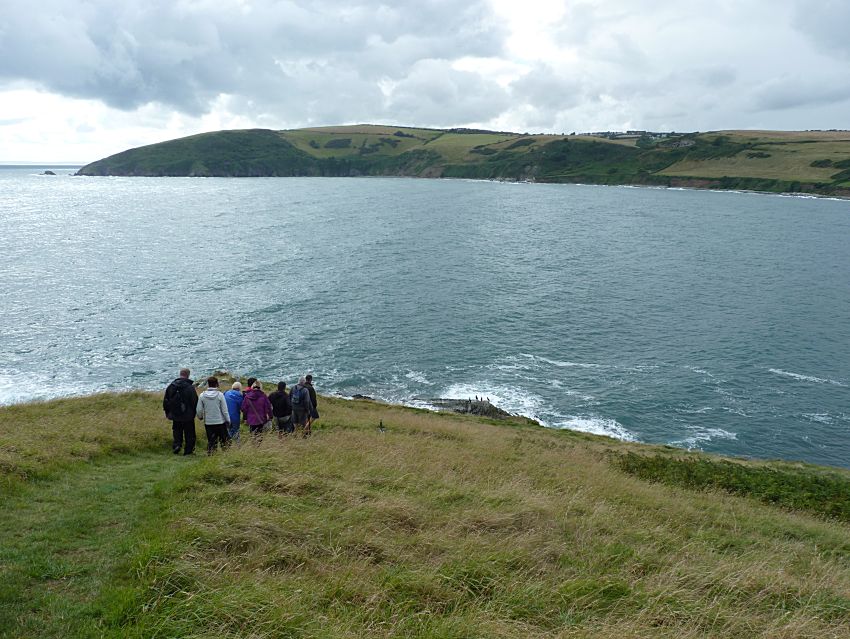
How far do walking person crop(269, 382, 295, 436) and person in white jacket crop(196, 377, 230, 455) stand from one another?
1722 millimetres

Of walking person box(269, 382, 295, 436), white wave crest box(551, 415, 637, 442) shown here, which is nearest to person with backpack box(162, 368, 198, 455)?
walking person box(269, 382, 295, 436)

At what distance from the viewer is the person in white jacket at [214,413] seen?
50.7ft

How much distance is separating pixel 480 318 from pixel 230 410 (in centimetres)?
4022

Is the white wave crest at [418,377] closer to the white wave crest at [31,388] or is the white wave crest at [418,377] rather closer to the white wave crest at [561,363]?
the white wave crest at [561,363]

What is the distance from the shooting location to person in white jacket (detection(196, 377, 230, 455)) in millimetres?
15461

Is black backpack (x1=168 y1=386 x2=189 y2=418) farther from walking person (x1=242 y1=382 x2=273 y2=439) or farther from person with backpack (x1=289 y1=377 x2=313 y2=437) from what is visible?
person with backpack (x1=289 y1=377 x2=313 y2=437)

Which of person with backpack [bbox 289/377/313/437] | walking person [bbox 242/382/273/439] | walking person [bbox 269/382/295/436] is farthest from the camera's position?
person with backpack [bbox 289/377/313/437]

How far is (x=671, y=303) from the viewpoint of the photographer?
61281 mm

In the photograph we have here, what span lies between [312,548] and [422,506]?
112 inches

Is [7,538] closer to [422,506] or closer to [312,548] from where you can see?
[312,548]

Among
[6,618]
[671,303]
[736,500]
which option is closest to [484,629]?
[6,618]

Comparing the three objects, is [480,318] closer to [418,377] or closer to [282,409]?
[418,377]

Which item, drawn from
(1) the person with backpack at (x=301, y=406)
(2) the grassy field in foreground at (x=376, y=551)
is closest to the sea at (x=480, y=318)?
(1) the person with backpack at (x=301, y=406)

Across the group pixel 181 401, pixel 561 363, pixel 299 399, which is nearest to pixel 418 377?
pixel 561 363
